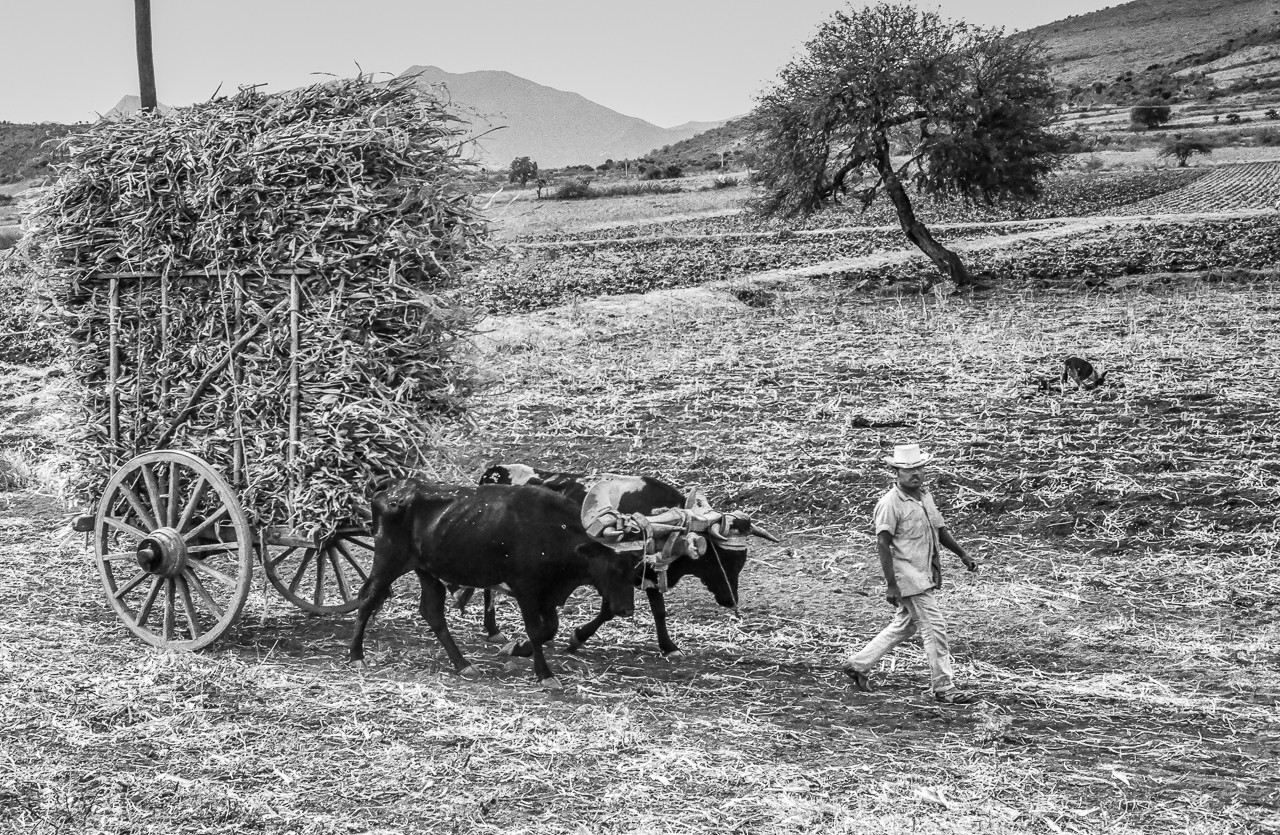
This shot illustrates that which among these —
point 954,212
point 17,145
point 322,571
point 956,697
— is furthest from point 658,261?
point 17,145

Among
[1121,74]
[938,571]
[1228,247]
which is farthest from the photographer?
[1121,74]

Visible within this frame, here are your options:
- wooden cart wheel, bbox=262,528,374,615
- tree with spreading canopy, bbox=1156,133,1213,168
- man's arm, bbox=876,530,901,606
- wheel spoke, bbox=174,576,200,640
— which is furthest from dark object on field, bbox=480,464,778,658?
tree with spreading canopy, bbox=1156,133,1213,168

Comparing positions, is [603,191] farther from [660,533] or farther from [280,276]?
[660,533]

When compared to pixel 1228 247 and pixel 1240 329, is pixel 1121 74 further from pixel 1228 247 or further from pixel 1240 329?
pixel 1240 329

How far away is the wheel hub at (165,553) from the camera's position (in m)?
7.91

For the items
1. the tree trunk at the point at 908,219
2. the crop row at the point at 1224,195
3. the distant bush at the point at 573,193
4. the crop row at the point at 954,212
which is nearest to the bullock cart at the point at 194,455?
the tree trunk at the point at 908,219

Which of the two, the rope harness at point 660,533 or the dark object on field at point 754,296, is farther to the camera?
the dark object on field at point 754,296

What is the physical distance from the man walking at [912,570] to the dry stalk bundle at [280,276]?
9.78 feet

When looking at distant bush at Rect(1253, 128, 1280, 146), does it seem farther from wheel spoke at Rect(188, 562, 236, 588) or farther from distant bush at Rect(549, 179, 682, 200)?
wheel spoke at Rect(188, 562, 236, 588)

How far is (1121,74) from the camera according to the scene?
4975 inches

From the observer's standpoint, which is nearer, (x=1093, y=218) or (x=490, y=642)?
(x=490, y=642)

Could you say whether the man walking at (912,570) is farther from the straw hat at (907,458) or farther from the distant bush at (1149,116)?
the distant bush at (1149,116)

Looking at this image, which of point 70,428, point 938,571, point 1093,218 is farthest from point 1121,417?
point 1093,218

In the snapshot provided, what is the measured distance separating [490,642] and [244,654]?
5.33 ft
